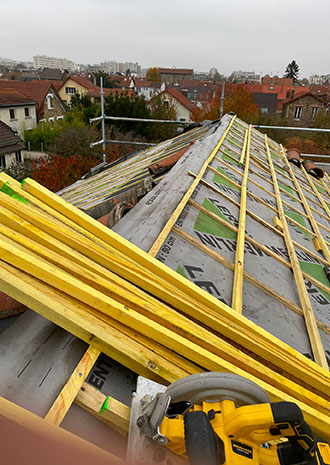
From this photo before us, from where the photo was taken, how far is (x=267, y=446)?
1.87 metres

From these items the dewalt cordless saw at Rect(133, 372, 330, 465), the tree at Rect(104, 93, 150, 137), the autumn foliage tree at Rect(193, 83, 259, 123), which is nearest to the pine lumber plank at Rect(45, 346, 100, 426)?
the dewalt cordless saw at Rect(133, 372, 330, 465)

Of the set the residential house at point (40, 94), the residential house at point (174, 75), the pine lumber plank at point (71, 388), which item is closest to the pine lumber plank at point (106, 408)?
the pine lumber plank at point (71, 388)

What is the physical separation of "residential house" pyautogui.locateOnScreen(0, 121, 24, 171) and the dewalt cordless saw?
24.2 metres

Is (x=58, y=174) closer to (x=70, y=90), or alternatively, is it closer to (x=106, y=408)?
(x=106, y=408)

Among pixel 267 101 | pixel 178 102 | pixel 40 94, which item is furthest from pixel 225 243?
pixel 267 101

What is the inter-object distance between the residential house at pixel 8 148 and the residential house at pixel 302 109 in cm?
3246

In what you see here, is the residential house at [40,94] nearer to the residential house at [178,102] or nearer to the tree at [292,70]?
the residential house at [178,102]

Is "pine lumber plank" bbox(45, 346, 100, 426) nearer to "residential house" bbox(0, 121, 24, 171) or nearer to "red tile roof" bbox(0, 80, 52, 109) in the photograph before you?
"residential house" bbox(0, 121, 24, 171)

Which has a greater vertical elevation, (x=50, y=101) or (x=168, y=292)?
(x=50, y=101)

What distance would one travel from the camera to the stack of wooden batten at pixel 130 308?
2053 millimetres

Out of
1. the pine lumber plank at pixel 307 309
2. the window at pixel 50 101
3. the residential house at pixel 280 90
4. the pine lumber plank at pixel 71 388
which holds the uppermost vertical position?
the residential house at pixel 280 90

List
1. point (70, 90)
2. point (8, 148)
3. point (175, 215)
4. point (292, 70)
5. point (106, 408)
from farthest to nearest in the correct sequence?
point (292, 70)
point (70, 90)
point (8, 148)
point (175, 215)
point (106, 408)

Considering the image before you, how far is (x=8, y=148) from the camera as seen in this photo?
22.9 metres

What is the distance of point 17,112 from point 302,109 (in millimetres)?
34132
